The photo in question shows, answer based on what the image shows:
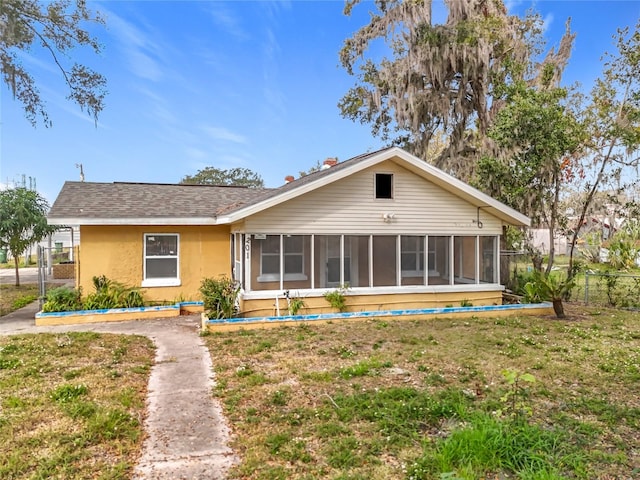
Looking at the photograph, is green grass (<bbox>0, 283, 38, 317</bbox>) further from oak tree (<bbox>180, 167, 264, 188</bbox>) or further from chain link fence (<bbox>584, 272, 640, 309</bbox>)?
oak tree (<bbox>180, 167, 264, 188</bbox>)

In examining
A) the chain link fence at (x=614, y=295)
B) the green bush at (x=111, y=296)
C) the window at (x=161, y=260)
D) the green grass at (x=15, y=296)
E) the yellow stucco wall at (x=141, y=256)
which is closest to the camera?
the green bush at (x=111, y=296)

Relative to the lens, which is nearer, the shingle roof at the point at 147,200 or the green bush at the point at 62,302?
the green bush at the point at 62,302

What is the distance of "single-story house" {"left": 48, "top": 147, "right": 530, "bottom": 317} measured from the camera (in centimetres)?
1049

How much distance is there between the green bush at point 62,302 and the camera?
400 inches

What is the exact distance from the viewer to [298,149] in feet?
139

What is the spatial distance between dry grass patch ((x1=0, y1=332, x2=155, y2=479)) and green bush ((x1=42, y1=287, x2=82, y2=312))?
244 cm

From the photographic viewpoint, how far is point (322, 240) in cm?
1148

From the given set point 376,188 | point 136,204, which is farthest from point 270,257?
point 136,204

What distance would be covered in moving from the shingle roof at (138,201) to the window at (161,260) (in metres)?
0.81

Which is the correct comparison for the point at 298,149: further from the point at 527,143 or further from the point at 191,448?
the point at 191,448

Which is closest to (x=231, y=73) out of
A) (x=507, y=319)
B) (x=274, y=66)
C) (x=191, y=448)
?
(x=274, y=66)

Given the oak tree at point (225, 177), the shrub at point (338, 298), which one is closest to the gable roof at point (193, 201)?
the shrub at point (338, 298)

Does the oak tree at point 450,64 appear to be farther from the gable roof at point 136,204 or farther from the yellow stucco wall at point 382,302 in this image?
the gable roof at point 136,204

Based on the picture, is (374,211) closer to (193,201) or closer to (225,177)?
(193,201)
